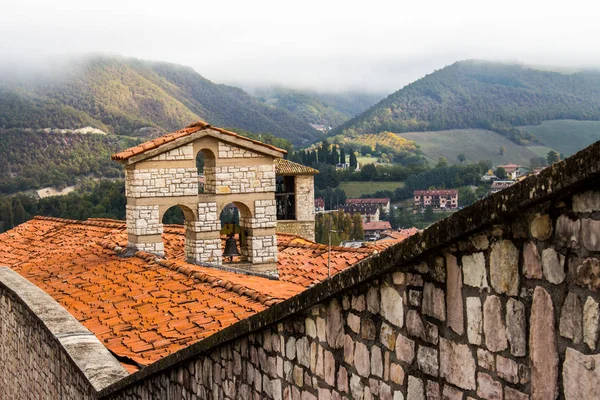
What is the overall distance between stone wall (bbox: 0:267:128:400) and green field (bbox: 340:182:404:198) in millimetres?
66341

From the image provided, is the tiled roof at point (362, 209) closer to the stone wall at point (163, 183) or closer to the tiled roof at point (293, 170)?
the tiled roof at point (293, 170)

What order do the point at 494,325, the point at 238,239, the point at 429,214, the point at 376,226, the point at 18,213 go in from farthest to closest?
the point at 18,213 < the point at 429,214 < the point at 376,226 < the point at 238,239 < the point at 494,325

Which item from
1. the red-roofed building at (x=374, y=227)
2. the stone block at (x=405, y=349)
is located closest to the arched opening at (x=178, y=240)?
the stone block at (x=405, y=349)

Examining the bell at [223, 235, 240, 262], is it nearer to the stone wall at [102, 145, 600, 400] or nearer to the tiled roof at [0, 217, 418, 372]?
the tiled roof at [0, 217, 418, 372]

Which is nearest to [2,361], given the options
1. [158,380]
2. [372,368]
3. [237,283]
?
[237,283]

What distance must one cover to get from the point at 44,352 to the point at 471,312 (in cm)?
637

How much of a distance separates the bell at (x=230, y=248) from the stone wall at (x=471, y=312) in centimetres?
879

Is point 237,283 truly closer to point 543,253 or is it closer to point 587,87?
point 543,253

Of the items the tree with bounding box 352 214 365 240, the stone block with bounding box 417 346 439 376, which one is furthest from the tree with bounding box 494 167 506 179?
the stone block with bounding box 417 346 439 376

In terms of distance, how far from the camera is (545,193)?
270 cm

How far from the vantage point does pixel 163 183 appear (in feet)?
44.1

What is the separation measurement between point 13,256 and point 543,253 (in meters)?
16.1

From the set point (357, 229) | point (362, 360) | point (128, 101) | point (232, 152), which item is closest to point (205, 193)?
point (232, 152)

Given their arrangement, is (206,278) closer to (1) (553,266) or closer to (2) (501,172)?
(1) (553,266)
